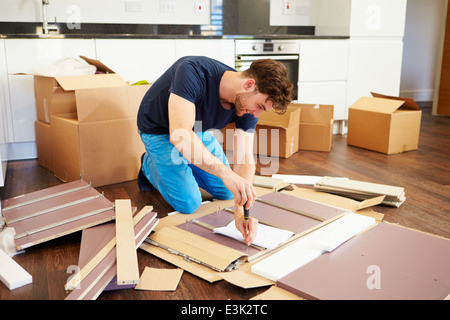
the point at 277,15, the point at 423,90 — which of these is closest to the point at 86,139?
the point at 277,15

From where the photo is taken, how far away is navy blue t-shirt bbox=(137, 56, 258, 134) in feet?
5.29

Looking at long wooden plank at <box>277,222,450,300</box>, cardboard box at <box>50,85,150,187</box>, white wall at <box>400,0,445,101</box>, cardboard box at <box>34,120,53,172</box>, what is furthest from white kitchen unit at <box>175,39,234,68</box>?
white wall at <box>400,0,445,101</box>

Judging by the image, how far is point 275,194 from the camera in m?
2.16

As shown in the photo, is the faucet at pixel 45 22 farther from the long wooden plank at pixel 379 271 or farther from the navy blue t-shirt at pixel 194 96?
the long wooden plank at pixel 379 271

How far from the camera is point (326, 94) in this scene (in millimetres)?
3896

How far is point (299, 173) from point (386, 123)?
2.86 feet

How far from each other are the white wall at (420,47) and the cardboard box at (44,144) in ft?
14.9

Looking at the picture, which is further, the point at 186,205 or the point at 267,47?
the point at 267,47

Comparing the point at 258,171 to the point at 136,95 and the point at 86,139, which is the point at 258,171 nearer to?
the point at 136,95

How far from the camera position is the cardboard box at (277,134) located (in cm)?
308

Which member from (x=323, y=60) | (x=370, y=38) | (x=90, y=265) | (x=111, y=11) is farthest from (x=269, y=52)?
(x=90, y=265)

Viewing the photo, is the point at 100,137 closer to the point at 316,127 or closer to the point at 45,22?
the point at 45,22

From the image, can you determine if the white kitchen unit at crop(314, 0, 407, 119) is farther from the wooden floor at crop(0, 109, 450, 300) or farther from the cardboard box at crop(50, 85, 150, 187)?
the cardboard box at crop(50, 85, 150, 187)
